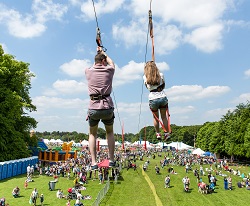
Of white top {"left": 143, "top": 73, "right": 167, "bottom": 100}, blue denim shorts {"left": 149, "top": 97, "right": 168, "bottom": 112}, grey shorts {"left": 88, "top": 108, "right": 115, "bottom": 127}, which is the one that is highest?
white top {"left": 143, "top": 73, "right": 167, "bottom": 100}

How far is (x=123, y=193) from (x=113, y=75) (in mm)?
23842

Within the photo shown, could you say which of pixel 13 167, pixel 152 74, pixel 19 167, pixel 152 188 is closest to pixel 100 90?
pixel 152 74

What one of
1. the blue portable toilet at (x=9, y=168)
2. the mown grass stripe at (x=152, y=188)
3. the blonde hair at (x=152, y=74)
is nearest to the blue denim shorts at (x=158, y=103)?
the blonde hair at (x=152, y=74)

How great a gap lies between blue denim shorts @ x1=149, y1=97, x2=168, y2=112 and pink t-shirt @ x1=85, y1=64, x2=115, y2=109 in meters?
1.00

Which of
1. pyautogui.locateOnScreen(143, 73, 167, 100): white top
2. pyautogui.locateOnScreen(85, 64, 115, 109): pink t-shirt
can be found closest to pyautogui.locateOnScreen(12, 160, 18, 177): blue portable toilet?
pyautogui.locateOnScreen(143, 73, 167, 100): white top

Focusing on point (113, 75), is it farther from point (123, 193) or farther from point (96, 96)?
point (123, 193)

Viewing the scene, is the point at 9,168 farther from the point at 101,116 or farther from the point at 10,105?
the point at 101,116

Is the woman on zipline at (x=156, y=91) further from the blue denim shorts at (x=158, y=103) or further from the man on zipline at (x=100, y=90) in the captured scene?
the man on zipline at (x=100, y=90)

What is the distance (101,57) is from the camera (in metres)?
4.41

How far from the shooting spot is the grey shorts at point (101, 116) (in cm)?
422

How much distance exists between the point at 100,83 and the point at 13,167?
3194 centimetres

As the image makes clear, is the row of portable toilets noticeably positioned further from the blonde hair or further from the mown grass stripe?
the blonde hair

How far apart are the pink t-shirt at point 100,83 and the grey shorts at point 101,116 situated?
6 centimetres

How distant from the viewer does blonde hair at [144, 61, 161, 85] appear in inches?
191
